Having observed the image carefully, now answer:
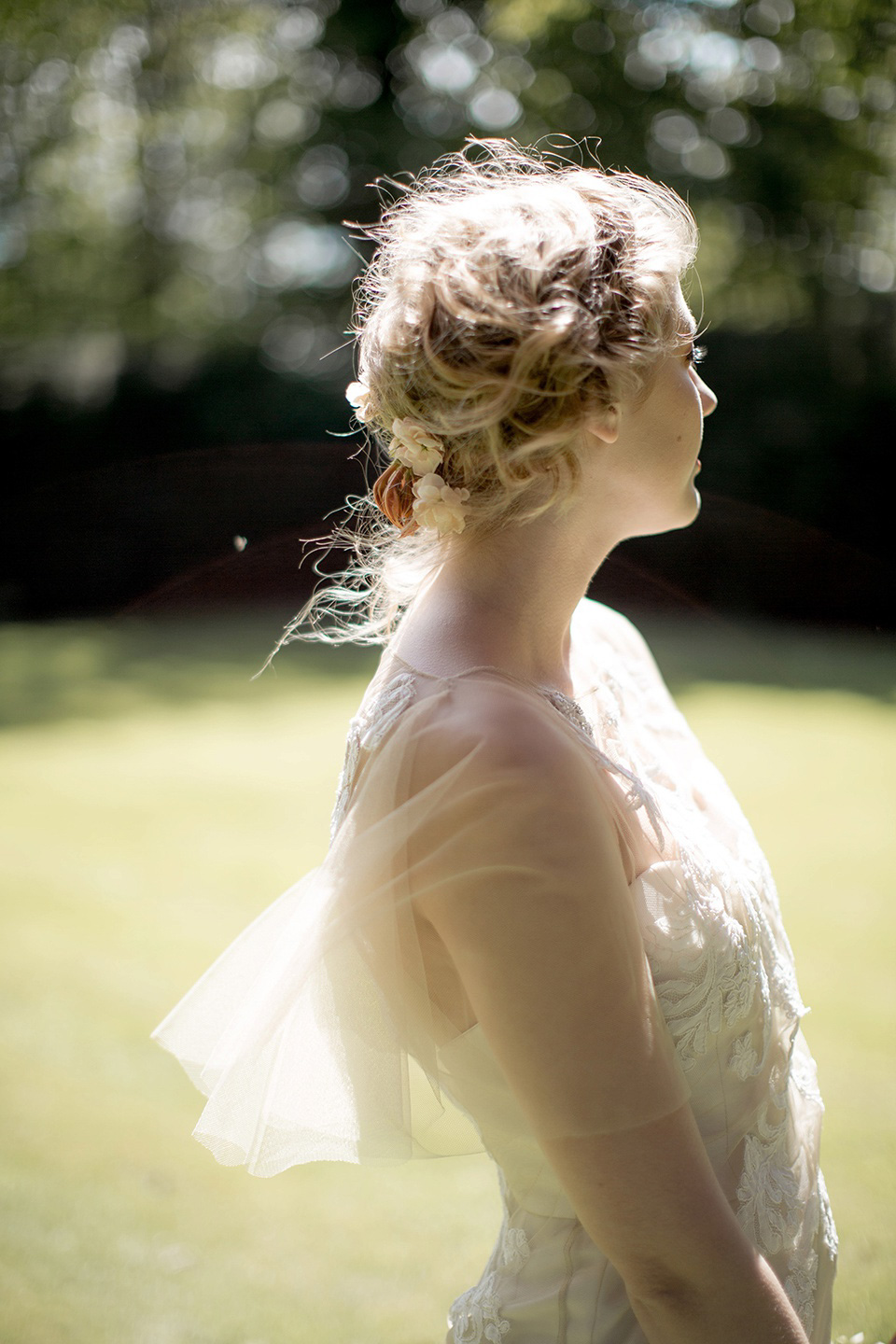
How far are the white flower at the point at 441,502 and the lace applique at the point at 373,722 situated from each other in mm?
209

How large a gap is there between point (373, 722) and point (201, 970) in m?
2.81

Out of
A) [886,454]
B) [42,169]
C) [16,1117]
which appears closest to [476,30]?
[42,169]

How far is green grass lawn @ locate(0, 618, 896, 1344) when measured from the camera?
7.67 feet

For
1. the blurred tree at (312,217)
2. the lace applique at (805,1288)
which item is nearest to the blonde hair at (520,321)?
the lace applique at (805,1288)

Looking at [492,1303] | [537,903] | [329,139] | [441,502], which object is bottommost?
[492,1303]

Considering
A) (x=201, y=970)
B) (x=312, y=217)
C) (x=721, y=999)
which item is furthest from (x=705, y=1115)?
(x=312, y=217)

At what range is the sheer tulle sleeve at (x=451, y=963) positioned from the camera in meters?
1.03

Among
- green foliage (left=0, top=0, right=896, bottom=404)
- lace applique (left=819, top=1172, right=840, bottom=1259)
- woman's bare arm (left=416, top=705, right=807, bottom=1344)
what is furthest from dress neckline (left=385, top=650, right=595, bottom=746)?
green foliage (left=0, top=0, right=896, bottom=404)

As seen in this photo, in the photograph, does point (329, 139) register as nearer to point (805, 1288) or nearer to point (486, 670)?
point (486, 670)

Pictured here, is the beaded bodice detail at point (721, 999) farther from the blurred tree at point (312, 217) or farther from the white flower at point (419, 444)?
the blurred tree at point (312, 217)

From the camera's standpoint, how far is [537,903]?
1028 mm

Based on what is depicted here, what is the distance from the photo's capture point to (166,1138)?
287 cm

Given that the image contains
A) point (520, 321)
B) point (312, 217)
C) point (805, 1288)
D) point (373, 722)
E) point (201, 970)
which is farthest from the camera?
point (312, 217)

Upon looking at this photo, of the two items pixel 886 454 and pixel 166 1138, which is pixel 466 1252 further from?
pixel 886 454
